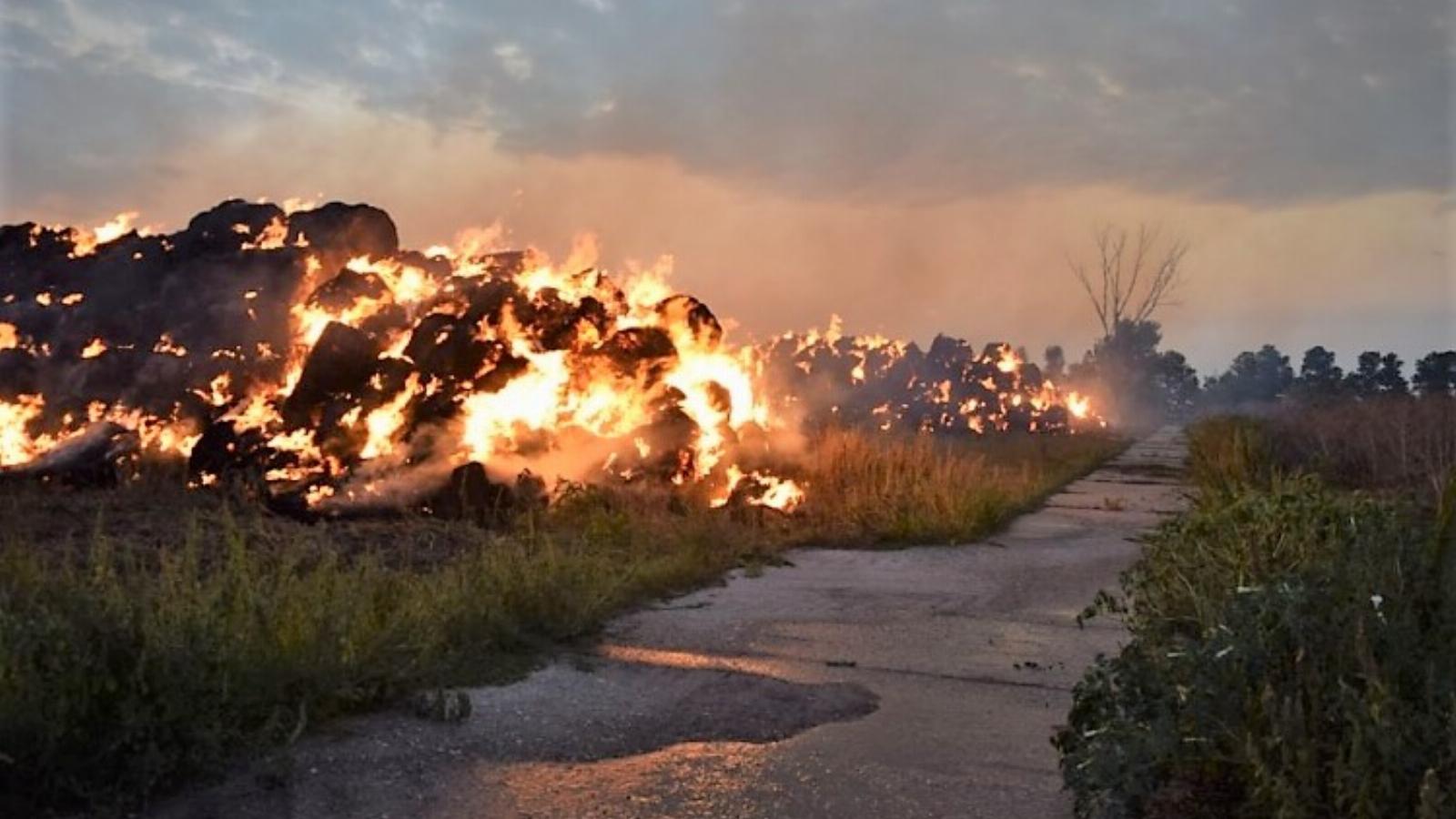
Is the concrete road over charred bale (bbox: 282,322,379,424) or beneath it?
beneath

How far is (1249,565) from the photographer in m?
5.60

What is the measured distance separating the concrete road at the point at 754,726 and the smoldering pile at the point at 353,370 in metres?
4.32

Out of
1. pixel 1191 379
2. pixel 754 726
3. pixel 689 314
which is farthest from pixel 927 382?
pixel 1191 379

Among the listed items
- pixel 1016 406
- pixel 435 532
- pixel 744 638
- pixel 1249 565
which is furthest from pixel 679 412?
pixel 1016 406

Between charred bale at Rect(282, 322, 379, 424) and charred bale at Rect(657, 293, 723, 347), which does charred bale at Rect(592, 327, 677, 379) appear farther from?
charred bale at Rect(282, 322, 379, 424)

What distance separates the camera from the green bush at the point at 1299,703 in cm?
356

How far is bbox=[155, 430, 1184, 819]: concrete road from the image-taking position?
4.85m

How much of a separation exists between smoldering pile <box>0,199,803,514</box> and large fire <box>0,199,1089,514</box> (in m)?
0.02

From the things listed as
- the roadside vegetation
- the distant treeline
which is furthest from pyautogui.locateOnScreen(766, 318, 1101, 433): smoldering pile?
the roadside vegetation

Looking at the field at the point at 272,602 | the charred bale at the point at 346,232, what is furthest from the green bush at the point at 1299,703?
the charred bale at the point at 346,232

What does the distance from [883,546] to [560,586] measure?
576 centimetres

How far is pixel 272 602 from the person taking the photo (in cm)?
615

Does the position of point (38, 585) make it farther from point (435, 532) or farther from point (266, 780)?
point (435, 532)

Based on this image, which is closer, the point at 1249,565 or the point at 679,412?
the point at 1249,565
